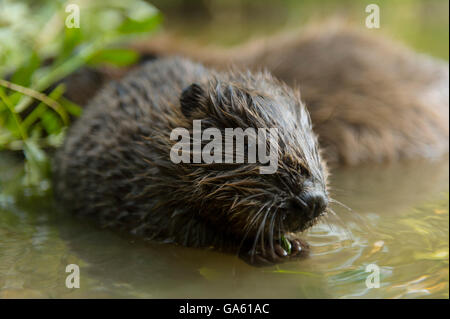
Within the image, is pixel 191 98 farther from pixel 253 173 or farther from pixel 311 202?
pixel 311 202

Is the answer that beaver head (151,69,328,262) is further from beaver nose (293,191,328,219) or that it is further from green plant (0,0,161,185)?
green plant (0,0,161,185)

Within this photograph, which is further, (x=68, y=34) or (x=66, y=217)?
(x=68, y=34)

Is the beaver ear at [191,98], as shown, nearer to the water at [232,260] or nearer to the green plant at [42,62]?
the water at [232,260]

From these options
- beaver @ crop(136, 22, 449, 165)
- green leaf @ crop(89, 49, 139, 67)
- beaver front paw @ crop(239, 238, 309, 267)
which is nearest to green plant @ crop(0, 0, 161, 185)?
green leaf @ crop(89, 49, 139, 67)

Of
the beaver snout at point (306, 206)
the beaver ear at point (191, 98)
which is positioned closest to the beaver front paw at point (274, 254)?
the beaver snout at point (306, 206)
